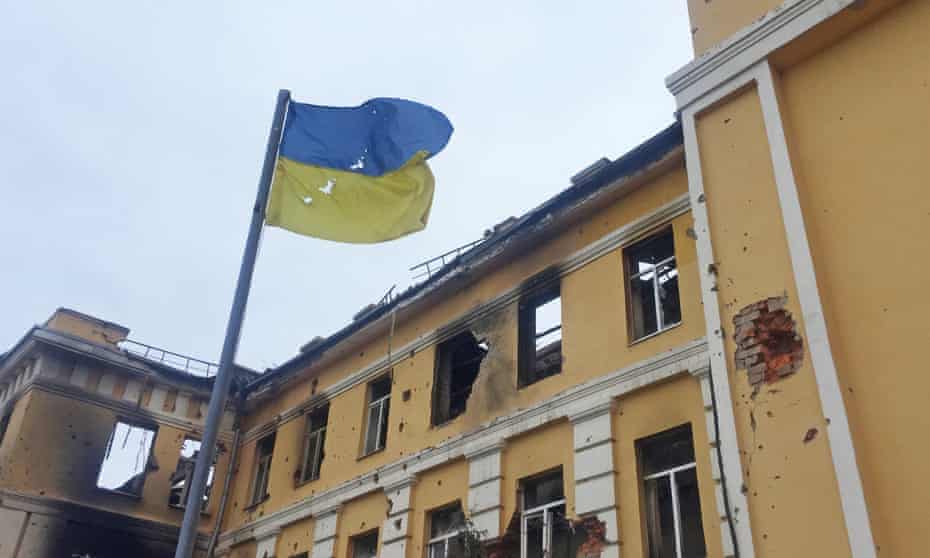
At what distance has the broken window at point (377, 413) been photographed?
1503 centimetres

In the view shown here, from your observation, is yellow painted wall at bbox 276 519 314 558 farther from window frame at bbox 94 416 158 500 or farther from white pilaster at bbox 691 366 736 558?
white pilaster at bbox 691 366 736 558

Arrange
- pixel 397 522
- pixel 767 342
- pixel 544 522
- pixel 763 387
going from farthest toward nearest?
pixel 397 522, pixel 544 522, pixel 767 342, pixel 763 387

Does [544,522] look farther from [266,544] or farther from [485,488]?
[266,544]

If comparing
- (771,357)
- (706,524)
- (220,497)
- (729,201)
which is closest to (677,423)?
(706,524)

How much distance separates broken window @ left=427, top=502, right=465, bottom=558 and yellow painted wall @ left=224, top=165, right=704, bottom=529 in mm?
1083

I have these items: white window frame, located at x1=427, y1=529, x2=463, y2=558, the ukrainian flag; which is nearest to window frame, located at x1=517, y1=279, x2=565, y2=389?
white window frame, located at x1=427, y1=529, x2=463, y2=558

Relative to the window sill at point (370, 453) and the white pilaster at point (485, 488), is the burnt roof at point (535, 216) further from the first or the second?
the white pilaster at point (485, 488)

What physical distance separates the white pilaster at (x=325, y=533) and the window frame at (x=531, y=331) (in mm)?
4605

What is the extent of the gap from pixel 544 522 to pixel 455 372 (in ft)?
12.8

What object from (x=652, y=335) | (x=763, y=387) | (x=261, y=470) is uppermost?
(x=261, y=470)

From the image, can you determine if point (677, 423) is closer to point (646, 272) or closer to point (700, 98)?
point (646, 272)

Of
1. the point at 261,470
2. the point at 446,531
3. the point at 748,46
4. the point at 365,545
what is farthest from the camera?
the point at 261,470

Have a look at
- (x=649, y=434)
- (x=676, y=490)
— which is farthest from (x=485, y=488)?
(x=676, y=490)

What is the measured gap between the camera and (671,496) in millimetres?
9617
